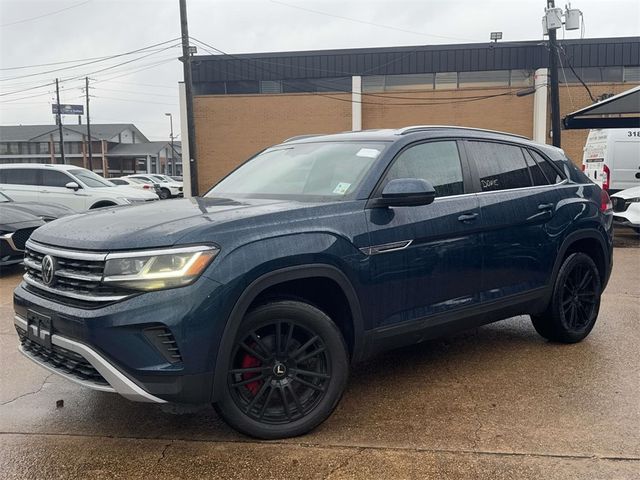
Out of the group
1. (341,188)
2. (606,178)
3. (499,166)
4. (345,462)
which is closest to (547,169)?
(499,166)

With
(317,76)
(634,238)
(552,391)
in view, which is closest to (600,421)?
(552,391)

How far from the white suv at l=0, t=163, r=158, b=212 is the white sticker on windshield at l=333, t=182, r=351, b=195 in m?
9.99

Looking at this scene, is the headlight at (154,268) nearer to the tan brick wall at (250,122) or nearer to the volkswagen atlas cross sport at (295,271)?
the volkswagen atlas cross sport at (295,271)

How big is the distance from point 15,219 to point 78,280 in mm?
6321

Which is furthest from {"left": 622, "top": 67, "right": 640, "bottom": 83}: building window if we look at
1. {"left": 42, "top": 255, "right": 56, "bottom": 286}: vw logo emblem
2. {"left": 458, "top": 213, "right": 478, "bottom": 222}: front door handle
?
{"left": 42, "top": 255, "right": 56, "bottom": 286}: vw logo emblem

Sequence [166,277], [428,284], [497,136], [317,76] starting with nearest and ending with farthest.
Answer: [166,277] → [428,284] → [497,136] → [317,76]

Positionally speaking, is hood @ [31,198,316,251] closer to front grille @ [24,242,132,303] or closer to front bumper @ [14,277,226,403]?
front grille @ [24,242,132,303]

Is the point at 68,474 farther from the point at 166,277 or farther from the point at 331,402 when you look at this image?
the point at 331,402

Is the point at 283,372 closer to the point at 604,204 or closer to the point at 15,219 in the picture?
the point at 604,204

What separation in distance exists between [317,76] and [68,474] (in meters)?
26.8

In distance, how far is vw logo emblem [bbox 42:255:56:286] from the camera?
302 cm

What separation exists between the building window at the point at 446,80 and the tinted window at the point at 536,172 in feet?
77.6

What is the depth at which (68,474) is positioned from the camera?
2832mm

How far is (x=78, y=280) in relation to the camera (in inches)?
114
